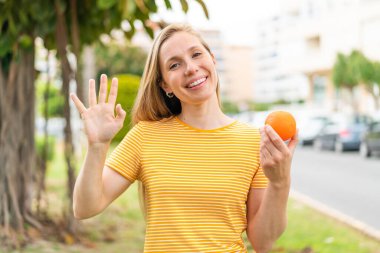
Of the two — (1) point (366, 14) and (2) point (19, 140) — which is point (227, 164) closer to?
(2) point (19, 140)

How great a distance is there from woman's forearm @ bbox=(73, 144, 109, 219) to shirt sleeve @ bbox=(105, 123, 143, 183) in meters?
0.11

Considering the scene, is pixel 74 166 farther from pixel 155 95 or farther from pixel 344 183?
pixel 344 183

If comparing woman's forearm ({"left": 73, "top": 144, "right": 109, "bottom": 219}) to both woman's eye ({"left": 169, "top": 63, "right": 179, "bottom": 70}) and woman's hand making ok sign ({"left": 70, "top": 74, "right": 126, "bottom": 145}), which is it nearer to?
woman's hand making ok sign ({"left": 70, "top": 74, "right": 126, "bottom": 145})

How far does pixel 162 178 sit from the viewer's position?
2.25 m

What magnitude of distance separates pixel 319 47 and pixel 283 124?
45.2 metres

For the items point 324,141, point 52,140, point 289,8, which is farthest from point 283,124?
point 289,8

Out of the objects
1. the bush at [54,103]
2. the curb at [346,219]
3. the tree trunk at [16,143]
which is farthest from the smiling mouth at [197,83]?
the curb at [346,219]

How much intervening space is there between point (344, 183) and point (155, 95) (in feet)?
37.4

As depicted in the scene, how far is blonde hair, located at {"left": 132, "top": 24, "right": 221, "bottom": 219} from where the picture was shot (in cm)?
245

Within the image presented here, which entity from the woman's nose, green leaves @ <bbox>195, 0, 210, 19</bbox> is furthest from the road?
the woman's nose

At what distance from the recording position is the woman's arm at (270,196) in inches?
85.0

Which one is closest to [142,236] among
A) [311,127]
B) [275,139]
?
[275,139]

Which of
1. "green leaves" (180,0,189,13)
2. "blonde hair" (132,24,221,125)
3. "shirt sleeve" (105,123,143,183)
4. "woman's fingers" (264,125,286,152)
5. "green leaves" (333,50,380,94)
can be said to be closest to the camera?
"woman's fingers" (264,125,286,152)

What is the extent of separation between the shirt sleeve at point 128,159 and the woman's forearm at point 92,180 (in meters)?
0.11
